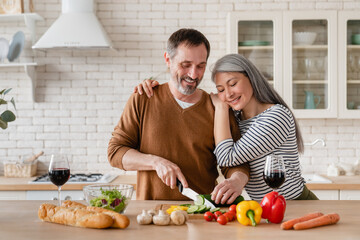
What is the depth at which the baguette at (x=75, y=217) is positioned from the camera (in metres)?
1.60

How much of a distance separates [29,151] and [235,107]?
8.74 ft

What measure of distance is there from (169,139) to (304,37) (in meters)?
2.15

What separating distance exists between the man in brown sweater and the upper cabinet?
1632 mm

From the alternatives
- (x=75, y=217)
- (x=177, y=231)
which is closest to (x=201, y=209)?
(x=177, y=231)

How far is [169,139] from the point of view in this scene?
241cm

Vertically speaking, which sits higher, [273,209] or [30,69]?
[30,69]

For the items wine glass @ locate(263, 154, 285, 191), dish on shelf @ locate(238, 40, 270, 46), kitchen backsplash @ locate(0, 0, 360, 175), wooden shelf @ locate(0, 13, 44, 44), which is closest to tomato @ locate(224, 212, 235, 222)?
wine glass @ locate(263, 154, 285, 191)

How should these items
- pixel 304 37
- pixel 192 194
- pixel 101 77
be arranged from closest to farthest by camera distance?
1. pixel 192 194
2. pixel 304 37
3. pixel 101 77

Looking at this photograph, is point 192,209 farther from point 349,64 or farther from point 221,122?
point 349,64

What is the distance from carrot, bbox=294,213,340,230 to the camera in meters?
1.60

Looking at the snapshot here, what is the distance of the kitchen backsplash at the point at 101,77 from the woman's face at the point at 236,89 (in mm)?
1891

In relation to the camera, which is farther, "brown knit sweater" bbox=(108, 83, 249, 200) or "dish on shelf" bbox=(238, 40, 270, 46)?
"dish on shelf" bbox=(238, 40, 270, 46)

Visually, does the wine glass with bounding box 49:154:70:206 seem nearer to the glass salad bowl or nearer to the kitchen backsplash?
the glass salad bowl

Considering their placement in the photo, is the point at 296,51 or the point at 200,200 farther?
the point at 296,51
